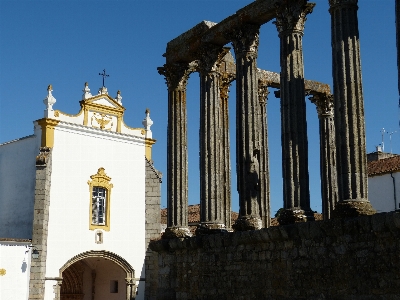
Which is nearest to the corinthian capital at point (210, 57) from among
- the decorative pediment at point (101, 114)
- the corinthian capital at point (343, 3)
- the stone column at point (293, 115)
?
the stone column at point (293, 115)

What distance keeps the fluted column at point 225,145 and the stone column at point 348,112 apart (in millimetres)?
5291

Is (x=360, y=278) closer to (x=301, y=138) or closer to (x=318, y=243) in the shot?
(x=318, y=243)

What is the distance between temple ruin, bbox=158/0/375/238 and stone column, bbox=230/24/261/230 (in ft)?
0.08

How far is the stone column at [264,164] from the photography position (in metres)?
18.9

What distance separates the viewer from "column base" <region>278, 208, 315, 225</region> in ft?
47.4

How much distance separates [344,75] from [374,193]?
59.2 ft

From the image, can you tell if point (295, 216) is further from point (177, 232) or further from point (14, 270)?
point (14, 270)

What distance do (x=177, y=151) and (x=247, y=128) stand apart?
338 cm

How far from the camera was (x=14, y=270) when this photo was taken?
2683 centimetres

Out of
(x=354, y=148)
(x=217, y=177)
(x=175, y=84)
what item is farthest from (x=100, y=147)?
(x=354, y=148)

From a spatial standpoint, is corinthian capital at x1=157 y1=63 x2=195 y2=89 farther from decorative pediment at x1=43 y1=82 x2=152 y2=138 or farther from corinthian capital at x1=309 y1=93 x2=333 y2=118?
decorative pediment at x1=43 y1=82 x2=152 y2=138

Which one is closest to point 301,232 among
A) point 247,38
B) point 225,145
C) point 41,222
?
point 247,38

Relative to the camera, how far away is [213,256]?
16.8 m

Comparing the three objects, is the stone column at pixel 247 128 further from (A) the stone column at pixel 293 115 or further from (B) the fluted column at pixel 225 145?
(B) the fluted column at pixel 225 145
